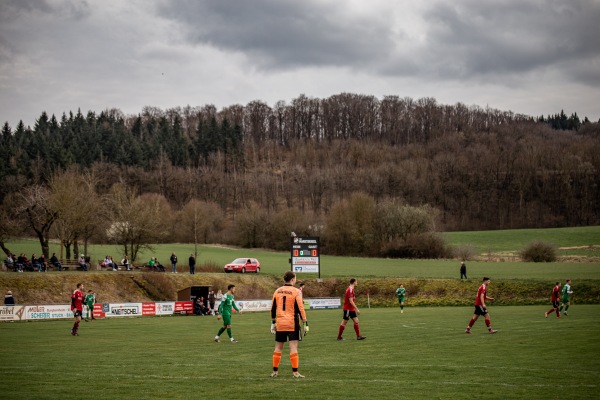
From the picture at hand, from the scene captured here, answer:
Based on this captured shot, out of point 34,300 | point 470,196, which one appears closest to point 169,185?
point 470,196

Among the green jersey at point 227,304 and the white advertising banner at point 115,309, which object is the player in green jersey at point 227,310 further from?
the white advertising banner at point 115,309

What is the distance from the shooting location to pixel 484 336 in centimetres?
2594

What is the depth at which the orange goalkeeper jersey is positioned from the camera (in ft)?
51.6

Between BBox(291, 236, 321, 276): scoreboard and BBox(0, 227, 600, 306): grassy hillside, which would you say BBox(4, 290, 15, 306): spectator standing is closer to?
BBox(0, 227, 600, 306): grassy hillside

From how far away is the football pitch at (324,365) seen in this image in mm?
14102

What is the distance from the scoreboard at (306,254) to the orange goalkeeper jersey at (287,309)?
45.6 m

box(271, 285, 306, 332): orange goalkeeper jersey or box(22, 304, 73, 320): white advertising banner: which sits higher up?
box(271, 285, 306, 332): orange goalkeeper jersey

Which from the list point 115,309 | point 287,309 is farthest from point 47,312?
point 287,309


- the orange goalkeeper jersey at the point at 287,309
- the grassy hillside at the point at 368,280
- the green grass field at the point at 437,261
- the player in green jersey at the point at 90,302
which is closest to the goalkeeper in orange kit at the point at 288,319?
the orange goalkeeper jersey at the point at 287,309

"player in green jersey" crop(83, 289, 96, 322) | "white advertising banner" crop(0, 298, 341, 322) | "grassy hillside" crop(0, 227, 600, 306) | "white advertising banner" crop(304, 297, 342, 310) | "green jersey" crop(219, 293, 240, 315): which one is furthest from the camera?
"white advertising banner" crop(304, 297, 342, 310)

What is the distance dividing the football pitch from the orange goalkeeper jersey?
1.30 m

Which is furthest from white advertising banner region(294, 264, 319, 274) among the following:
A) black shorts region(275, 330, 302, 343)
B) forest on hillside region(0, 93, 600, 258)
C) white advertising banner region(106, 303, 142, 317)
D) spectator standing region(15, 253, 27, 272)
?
forest on hillside region(0, 93, 600, 258)

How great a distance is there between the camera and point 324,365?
18375mm

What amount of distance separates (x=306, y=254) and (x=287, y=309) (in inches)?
1838
